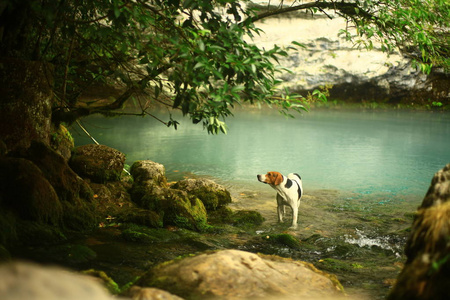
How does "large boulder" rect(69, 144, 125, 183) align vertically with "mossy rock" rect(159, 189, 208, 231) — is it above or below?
above

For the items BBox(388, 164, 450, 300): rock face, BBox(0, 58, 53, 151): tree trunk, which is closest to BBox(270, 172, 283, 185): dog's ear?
BBox(0, 58, 53, 151): tree trunk

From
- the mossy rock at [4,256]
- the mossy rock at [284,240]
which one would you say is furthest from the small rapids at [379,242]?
the mossy rock at [4,256]

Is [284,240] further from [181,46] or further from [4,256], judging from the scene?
[4,256]

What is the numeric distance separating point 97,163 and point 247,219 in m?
2.67

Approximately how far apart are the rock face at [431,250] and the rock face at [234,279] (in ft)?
2.35

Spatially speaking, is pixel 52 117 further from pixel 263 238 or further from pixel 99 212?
pixel 263 238

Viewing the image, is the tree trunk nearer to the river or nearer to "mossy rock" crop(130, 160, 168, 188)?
the river

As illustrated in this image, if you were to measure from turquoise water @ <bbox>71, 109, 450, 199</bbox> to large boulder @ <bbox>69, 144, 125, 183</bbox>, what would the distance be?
2.31 feet

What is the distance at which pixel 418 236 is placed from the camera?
236 cm

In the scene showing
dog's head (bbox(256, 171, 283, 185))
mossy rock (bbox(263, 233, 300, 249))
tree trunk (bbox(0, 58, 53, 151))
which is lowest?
mossy rock (bbox(263, 233, 300, 249))

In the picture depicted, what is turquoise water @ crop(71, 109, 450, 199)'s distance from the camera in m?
10.7

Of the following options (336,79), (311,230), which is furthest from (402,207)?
(336,79)

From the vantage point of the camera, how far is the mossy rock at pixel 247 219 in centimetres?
632

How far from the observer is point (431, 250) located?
2.10 meters
